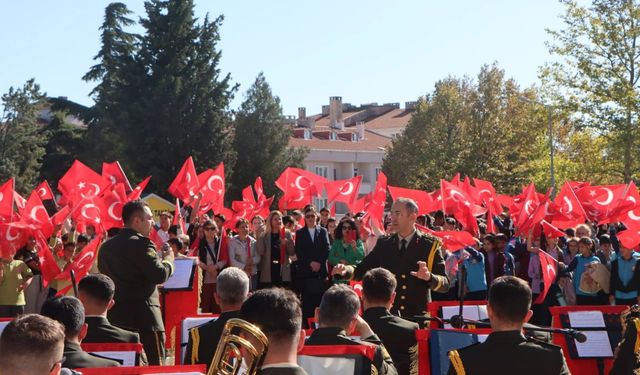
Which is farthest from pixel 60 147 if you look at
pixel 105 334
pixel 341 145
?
pixel 105 334

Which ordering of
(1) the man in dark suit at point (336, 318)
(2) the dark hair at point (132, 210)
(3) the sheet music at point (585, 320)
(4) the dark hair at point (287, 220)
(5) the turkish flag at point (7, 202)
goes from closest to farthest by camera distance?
(1) the man in dark suit at point (336, 318)
(2) the dark hair at point (132, 210)
(3) the sheet music at point (585, 320)
(5) the turkish flag at point (7, 202)
(4) the dark hair at point (287, 220)

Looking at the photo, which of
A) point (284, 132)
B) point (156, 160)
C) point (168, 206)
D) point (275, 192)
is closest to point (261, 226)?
point (168, 206)

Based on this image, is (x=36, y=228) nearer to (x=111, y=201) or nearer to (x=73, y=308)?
(x=111, y=201)

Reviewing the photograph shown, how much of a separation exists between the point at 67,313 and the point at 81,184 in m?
12.6

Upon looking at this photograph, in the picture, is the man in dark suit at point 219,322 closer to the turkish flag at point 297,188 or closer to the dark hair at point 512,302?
the dark hair at point 512,302

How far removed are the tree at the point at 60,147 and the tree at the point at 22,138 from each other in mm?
587

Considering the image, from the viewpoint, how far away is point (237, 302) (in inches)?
269

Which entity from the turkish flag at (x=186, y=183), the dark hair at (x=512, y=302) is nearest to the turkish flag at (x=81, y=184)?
the turkish flag at (x=186, y=183)

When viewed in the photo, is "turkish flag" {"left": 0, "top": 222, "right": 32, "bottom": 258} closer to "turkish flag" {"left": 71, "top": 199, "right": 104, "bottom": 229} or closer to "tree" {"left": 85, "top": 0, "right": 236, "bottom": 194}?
"turkish flag" {"left": 71, "top": 199, "right": 104, "bottom": 229}

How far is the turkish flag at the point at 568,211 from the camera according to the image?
1883cm

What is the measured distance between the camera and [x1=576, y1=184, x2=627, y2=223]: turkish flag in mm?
18291

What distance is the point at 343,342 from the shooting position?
5902 mm

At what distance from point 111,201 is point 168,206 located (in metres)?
10.8

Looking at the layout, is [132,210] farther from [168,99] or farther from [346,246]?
[168,99]
